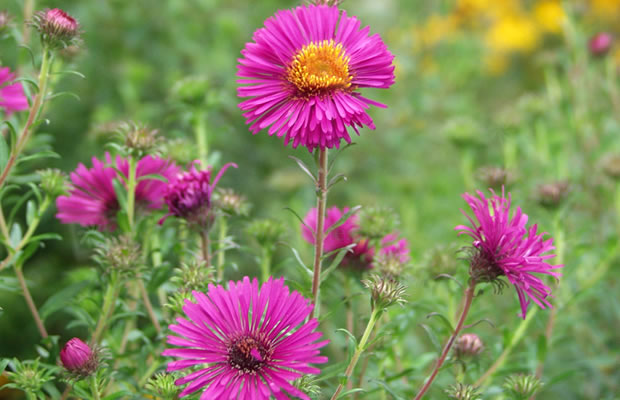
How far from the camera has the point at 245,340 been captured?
653 millimetres

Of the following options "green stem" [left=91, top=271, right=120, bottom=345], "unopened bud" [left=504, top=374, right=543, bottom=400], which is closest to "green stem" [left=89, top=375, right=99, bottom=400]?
"green stem" [left=91, top=271, right=120, bottom=345]

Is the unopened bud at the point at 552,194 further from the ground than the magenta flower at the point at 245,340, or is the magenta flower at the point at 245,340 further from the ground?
the unopened bud at the point at 552,194

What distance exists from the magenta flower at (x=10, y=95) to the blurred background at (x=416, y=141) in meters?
0.18

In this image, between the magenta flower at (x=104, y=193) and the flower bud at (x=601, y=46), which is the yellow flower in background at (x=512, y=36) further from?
the magenta flower at (x=104, y=193)

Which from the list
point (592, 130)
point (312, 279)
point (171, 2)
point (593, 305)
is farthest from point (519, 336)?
point (171, 2)

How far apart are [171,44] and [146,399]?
57.7 inches

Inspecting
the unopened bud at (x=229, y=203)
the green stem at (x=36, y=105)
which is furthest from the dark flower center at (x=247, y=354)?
the green stem at (x=36, y=105)

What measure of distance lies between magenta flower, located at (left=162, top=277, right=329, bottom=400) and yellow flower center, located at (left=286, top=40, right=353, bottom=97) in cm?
22

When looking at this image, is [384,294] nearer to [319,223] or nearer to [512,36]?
[319,223]

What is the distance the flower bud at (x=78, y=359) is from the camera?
64 cm

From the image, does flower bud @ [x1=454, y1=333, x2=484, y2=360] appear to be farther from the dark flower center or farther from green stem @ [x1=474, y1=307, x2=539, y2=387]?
the dark flower center

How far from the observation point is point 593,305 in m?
1.56

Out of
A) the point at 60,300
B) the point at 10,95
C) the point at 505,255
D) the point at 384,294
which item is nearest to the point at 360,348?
the point at 384,294

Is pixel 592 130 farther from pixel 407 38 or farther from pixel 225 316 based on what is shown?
pixel 225 316
